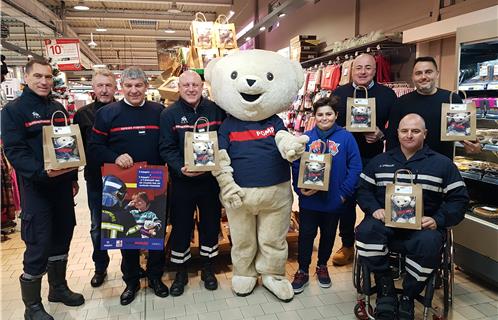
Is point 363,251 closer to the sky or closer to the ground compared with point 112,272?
closer to the sky

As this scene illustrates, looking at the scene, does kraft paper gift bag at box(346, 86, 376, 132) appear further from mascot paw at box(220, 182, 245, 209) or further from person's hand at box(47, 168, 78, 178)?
person's hand at box(47, 168, 78, 178)

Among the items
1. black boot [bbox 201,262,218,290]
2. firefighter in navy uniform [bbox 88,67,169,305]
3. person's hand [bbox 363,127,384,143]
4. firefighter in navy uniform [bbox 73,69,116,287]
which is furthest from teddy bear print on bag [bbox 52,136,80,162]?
person's hand [bbox 363,127,384,143]

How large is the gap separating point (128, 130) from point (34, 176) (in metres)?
0.64

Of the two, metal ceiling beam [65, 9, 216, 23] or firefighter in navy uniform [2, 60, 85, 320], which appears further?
metal ceiling beam [65, 9, 216, 23]

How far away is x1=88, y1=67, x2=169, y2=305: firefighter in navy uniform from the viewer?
253cm

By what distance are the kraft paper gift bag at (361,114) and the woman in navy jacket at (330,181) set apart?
90 mm

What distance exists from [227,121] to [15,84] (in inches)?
203

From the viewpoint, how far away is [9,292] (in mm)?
2918

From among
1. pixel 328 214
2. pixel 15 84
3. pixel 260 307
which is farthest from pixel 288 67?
pixel 15 84

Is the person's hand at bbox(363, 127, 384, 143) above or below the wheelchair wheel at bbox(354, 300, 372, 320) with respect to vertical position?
above

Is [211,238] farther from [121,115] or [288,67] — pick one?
[288,67]

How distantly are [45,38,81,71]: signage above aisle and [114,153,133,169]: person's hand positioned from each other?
8.05 m

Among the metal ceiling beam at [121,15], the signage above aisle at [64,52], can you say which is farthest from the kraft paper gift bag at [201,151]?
the metal ceiling beam at [121,15]

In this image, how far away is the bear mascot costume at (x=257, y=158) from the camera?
2.53 m
